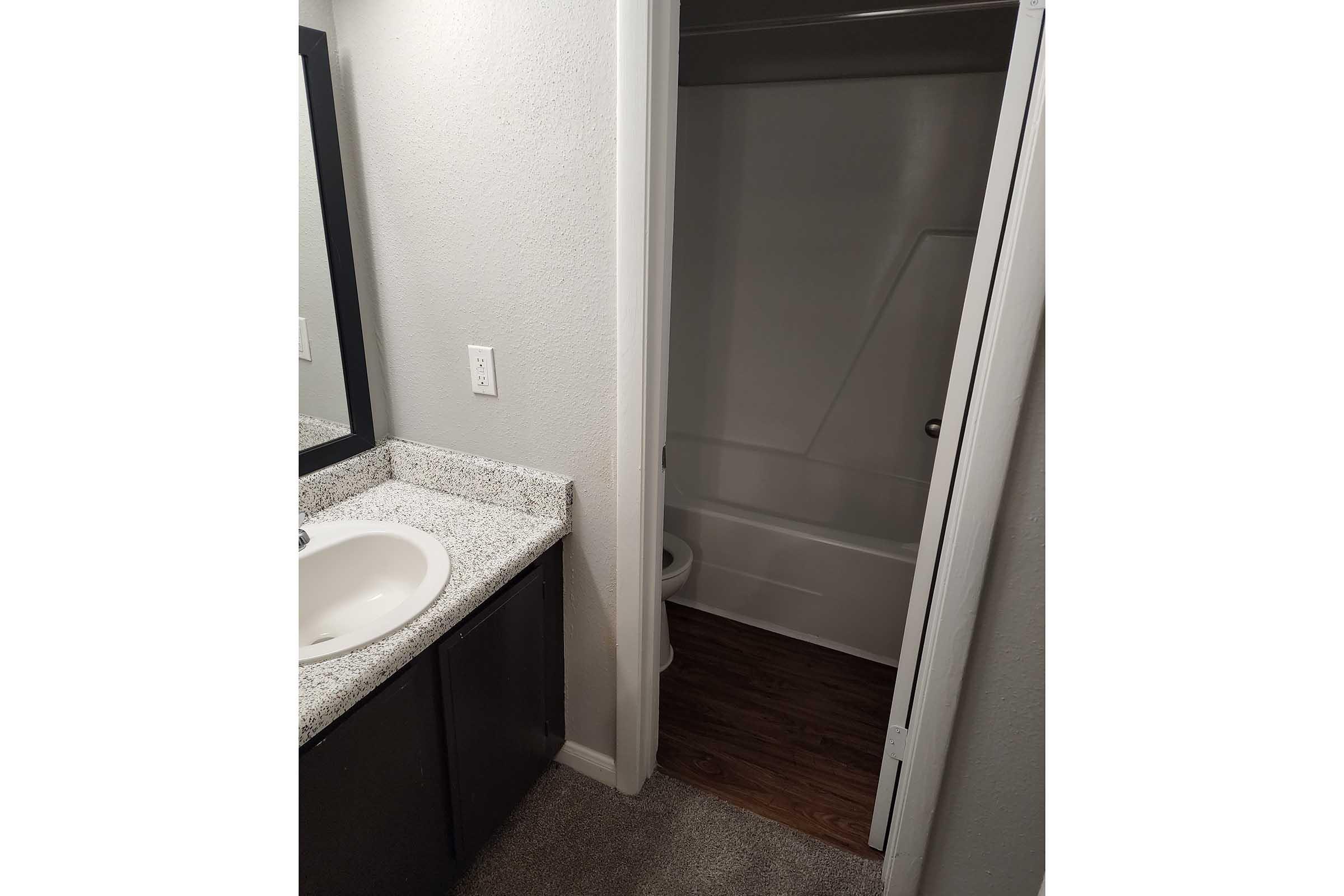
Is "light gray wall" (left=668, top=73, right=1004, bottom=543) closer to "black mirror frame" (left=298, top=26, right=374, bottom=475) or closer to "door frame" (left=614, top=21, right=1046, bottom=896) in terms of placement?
"door frame" (left=614, top=21, right=1046, bottom=896)

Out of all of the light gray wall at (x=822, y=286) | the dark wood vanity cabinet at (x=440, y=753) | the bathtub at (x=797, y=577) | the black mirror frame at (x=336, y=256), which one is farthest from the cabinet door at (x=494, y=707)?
the light gray wall at (x=822, y=286)

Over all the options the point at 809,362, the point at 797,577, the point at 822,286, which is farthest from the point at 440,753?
the point at 822,286

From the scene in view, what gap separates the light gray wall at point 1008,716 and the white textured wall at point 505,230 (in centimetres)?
78

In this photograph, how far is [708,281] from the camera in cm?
271

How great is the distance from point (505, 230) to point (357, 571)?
2.62 ft

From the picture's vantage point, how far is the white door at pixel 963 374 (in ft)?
3.07

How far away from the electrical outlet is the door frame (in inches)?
13.2

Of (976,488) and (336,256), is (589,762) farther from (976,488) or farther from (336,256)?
(336,256)

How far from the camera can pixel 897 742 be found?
1.41 metres

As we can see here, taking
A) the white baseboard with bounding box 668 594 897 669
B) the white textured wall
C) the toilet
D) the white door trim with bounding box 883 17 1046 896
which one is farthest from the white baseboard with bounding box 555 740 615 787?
the white door trim with bounding box 883 17 1046 896

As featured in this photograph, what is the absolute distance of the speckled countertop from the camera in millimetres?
1155

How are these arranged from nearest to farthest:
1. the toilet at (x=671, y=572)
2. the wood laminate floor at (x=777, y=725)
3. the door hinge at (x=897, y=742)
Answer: the door hinge at (x=897, y=742)
the wood laminate floor at (x=777, y=725)
the toilet at (x=671, y=572)

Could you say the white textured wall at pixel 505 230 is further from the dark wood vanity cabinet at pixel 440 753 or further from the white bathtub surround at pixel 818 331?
the white bathtub surround at pixel 818 331
